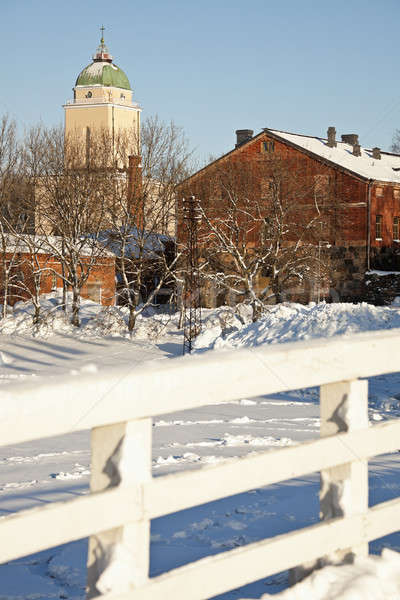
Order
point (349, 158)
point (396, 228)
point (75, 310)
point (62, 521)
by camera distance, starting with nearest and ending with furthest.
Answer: point (62, 521) < point (75, 310) < point (396, 228) < point (349, 158)

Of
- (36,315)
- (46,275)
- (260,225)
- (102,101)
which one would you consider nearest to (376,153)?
(260,225)

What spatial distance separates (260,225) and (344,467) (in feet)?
120

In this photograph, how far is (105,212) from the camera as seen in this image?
37719 mm

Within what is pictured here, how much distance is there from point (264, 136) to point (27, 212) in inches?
592

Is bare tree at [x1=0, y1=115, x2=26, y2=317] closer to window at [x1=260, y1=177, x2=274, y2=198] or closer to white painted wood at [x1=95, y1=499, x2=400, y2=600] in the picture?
window at [x1=260, y1=177, x2=274, y2=198]

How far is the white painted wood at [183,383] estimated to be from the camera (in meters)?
2.04

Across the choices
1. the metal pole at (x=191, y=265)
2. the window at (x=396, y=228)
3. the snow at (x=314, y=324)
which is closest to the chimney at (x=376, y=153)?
the window at (x=396, y=228)

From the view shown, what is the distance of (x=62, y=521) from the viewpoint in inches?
82.7

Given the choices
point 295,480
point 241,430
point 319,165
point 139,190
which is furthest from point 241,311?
point 295,480

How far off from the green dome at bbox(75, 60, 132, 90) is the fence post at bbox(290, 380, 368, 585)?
102640 mm

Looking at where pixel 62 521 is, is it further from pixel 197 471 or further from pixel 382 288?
pixel 382 288

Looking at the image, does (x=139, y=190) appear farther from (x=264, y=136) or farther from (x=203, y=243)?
(x=264, y=136)

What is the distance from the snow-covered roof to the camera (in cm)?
4300

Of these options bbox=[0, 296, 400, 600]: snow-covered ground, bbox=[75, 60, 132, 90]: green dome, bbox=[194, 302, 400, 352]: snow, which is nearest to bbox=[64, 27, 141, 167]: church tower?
bbox=[75, 60, 132, 90]: green dome
